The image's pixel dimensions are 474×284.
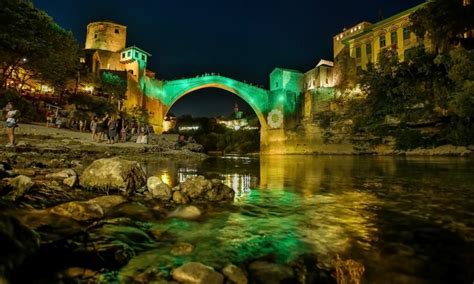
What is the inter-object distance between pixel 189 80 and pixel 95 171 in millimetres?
43611

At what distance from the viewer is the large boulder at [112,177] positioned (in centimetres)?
525

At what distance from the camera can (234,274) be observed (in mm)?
→ 2289

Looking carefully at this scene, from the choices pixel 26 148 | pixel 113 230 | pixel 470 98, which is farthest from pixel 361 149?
pixel 113 230

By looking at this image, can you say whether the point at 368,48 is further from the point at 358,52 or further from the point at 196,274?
the point at 196,274

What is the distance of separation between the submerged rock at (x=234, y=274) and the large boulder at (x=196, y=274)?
0.09m

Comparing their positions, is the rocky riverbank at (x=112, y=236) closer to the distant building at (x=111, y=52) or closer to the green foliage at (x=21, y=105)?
the green foliage at (x=21, y=105)

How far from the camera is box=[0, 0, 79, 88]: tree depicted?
62.7 feet

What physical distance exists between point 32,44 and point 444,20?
35.7m

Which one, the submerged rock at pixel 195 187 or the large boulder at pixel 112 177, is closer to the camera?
the submerged rock at pixel 195 187

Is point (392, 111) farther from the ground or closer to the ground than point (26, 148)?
farther from the ground

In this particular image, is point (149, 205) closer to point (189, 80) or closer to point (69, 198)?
point (69, 198)

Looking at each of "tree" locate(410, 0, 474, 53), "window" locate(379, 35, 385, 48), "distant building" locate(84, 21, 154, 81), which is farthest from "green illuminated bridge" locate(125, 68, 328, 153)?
"tree" locate(410, 0, 474, 53)

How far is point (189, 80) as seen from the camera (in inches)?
1861

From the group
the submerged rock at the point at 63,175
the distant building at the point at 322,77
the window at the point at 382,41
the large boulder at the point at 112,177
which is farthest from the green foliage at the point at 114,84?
the window at the point at 382,41
